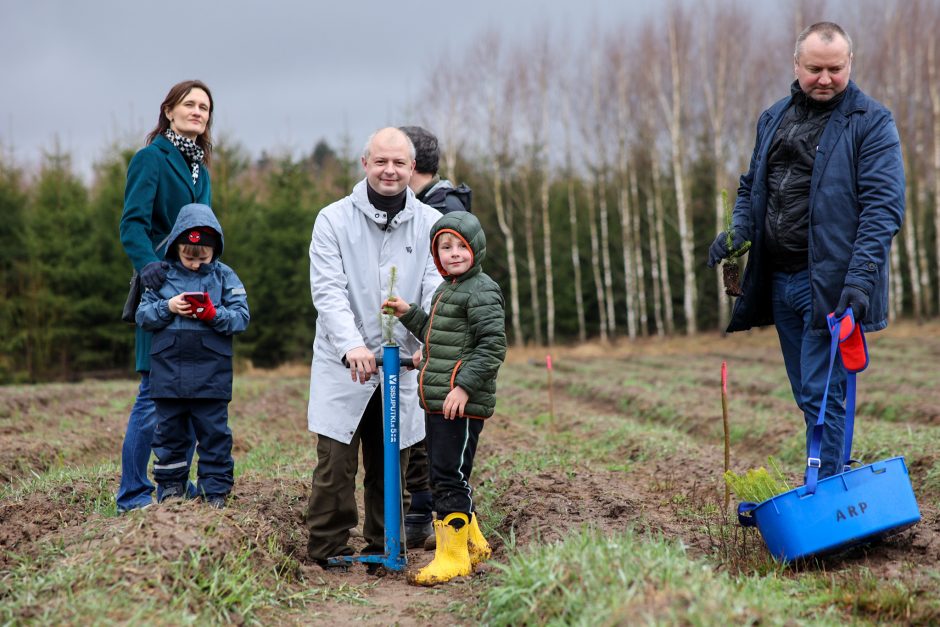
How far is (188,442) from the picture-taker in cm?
469

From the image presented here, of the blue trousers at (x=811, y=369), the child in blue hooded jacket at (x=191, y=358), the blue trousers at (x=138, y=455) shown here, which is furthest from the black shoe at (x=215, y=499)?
the blue trousers at (x=811, y=369)

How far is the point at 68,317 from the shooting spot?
22.1 m

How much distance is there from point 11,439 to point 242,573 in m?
5.87

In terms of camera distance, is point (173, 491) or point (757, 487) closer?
point (757, 487)

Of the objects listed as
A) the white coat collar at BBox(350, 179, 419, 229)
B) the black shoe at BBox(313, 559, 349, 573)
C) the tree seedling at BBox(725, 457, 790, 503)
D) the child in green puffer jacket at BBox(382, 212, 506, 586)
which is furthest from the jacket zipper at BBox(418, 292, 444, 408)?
the tree seedling at BBox(725, 457, 790, 503)

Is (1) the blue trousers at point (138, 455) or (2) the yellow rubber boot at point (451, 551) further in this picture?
(1) the blue trousers at point (138, 455)

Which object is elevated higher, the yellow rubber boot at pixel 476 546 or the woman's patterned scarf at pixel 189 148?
the woman's patterned scarf at pixel 189 148

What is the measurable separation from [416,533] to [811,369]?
2392 mm

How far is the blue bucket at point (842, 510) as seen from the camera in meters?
3.51

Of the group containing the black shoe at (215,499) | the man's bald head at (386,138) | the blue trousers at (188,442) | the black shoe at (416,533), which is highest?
the man's bald head at (386,138)

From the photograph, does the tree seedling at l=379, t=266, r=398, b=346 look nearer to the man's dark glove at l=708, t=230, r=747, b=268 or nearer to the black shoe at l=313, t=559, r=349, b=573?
the black shoe at l=313, t=559, r=349, b=573

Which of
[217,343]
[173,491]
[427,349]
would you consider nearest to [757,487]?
[427,349]

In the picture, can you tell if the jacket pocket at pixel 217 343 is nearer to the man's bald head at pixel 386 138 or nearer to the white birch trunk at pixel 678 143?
the man's bald head at pixel 386 138

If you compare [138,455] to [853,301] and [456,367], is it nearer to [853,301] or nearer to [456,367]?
[456,367]
